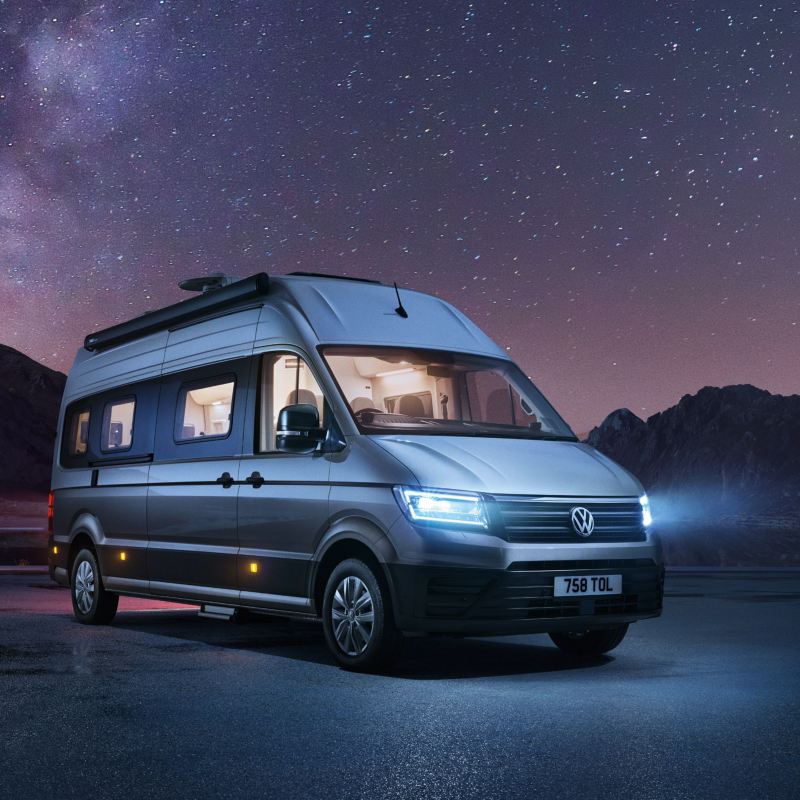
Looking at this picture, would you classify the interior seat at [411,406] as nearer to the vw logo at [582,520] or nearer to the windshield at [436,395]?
the windshield at [436,395]

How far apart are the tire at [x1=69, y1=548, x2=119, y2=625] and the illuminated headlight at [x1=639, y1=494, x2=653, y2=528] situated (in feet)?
18.6

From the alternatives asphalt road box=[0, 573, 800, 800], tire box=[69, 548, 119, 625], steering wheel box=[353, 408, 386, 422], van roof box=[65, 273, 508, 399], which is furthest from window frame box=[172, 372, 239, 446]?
tire box=[69, 548, 119, 625]

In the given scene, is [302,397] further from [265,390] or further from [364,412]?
[364,412]

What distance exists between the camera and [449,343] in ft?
31.6

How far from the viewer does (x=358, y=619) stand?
8.24 meters

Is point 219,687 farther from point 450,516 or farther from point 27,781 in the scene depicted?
point 27,781

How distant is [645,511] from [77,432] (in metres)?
6.85

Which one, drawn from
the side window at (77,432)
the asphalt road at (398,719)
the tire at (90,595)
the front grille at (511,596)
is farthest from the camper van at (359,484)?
the side window at (77,432)

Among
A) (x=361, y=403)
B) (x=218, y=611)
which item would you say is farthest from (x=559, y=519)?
(x=218, y=611)

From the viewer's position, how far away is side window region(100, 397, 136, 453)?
11.7m

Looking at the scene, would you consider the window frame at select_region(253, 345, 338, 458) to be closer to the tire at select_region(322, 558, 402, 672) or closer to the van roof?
the van roof

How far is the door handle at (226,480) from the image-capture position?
31.4 ft

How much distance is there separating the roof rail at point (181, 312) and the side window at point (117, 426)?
0.71m

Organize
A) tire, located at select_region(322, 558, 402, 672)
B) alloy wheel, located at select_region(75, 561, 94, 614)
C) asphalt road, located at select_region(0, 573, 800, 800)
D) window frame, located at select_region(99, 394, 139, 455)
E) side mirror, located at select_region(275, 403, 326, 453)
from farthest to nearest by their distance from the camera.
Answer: alloy wheel, located at select_region(75, 561, 94, 614), window frame, located at select_region(99, 394, 139, 455), side mirror, located at select_region(275, 403, 326, 453), tire, located at select_region(322, 558, 402, 672), asphalt road, located at select_region(0, 573, 800, 800)
